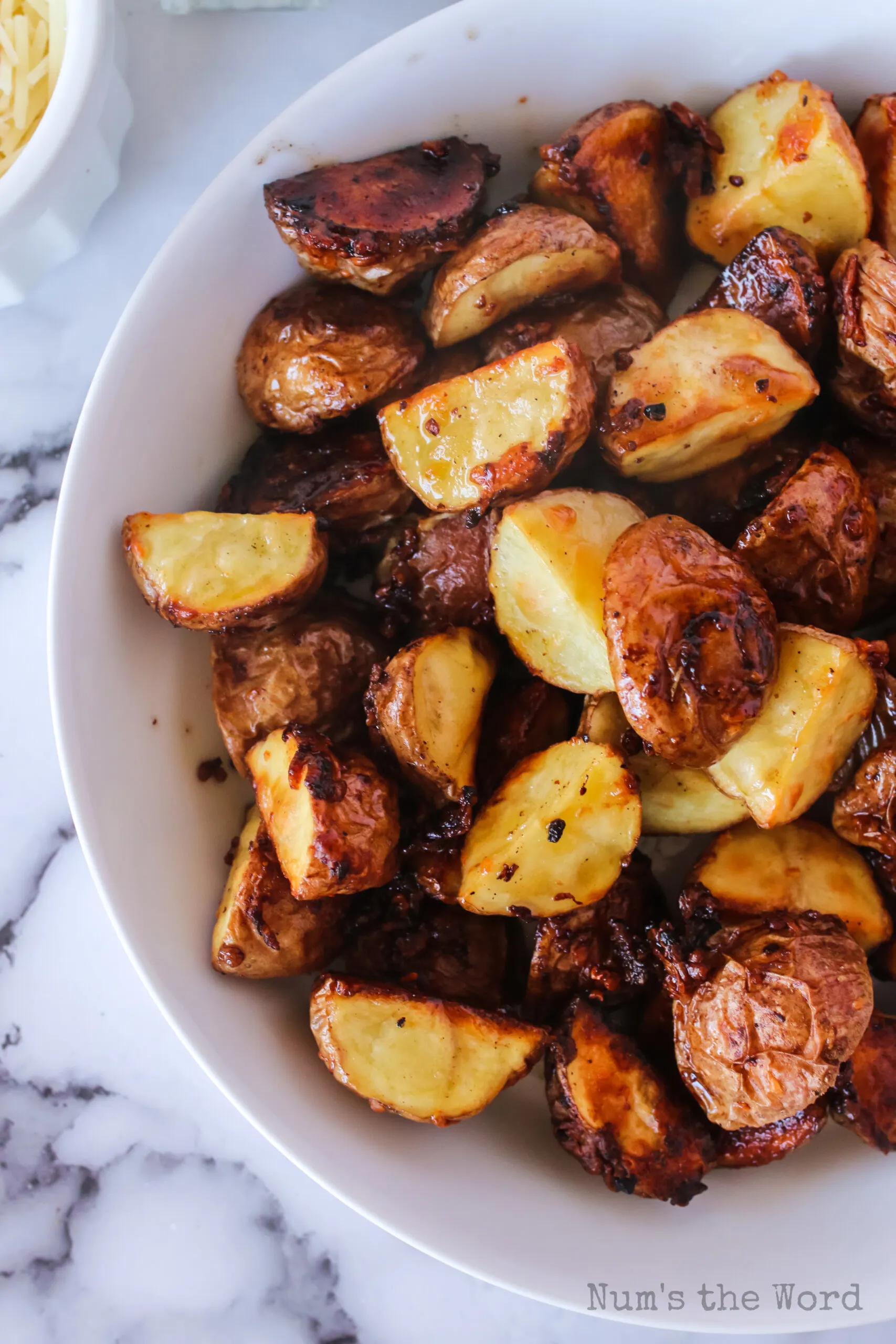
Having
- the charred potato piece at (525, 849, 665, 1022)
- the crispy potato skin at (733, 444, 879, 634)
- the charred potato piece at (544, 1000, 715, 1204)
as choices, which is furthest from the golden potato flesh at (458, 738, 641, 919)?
the crispy potato skin at (733, 444, 879, 634)

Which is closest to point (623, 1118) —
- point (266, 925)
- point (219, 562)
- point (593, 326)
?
point (266, 925)

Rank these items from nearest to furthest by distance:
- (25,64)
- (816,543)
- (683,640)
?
(683,640) → (816,543) → (25,64)

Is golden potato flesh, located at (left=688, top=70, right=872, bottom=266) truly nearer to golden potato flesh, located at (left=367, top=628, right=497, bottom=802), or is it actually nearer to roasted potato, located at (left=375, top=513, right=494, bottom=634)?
roasted potato, located at (left=375, top=513, right=494, bottom=634)

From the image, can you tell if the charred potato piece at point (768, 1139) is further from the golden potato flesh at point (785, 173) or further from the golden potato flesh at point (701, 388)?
the golden potato flesh at point (785, 173)

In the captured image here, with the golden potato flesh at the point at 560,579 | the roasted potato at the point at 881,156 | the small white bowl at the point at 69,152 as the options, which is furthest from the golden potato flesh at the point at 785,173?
the small white bowl at the point at 69,152

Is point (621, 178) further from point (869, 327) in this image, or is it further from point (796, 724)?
point (796, 724)

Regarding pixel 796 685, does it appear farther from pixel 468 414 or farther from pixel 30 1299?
pixel 30 1299

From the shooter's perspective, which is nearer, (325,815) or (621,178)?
(325,815)
